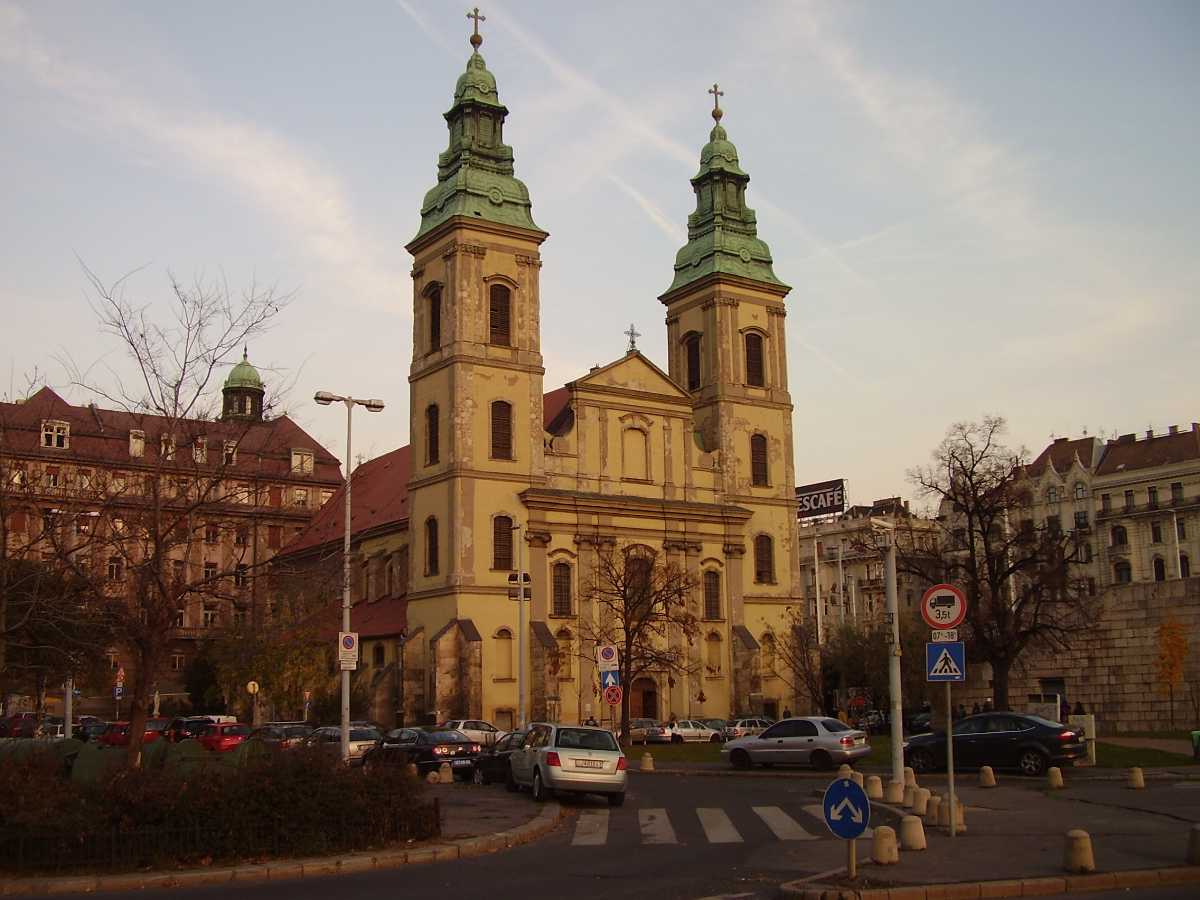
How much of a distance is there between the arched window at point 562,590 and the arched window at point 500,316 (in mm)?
10602

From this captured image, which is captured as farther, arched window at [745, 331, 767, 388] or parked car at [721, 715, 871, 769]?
arched window at [745, 331, 767, 388]

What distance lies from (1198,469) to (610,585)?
56.9 meters

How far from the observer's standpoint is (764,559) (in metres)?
64.0

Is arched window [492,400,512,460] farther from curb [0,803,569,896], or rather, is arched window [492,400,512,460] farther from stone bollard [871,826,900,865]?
stone bollard [871,826,900,865]

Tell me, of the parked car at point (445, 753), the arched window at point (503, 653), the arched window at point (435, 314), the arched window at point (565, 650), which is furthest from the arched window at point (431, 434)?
the parked car at point (445, 753)

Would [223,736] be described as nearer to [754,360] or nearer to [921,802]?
[921,802]

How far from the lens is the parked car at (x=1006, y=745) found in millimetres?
28891

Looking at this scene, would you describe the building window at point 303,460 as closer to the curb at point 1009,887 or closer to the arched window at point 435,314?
the arched window at point 435,314

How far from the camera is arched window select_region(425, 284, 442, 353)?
58.7 m

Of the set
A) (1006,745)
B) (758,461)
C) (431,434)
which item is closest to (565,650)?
(431,434)

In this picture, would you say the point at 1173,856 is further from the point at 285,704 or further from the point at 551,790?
the point at 285,704

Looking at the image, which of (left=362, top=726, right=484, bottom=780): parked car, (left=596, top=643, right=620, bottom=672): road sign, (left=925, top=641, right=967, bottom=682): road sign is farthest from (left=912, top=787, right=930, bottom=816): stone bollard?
(left=596, top=643, right=620, bottom=672): road sign

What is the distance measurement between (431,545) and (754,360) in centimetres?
2066

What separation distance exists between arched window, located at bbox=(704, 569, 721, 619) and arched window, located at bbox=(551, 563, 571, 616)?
7609mm
